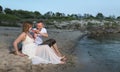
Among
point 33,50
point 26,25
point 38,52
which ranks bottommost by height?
point 38,52

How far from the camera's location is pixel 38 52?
14.2 metres

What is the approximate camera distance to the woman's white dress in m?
14.0

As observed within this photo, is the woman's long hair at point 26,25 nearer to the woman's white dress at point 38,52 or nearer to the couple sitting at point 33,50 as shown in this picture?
the couple sitting at point 33,50

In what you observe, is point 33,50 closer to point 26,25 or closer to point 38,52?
point 38,52

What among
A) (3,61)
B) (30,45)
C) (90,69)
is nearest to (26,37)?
(30,45)

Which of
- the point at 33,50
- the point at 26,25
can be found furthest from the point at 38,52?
the point at 26,25

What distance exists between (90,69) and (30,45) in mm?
2619

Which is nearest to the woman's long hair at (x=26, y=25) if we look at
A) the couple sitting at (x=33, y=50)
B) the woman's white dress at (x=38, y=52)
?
the couple sitting at (x=33, y=50)

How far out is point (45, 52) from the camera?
46.1ft

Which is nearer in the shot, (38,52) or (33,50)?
(33,50)

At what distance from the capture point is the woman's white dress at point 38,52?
13984 millimetres

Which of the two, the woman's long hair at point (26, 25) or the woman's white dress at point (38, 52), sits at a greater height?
the woman's long hair at point (26, 25)

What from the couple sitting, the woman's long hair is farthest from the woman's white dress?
the woman's long hair

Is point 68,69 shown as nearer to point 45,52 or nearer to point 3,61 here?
point 45,52
